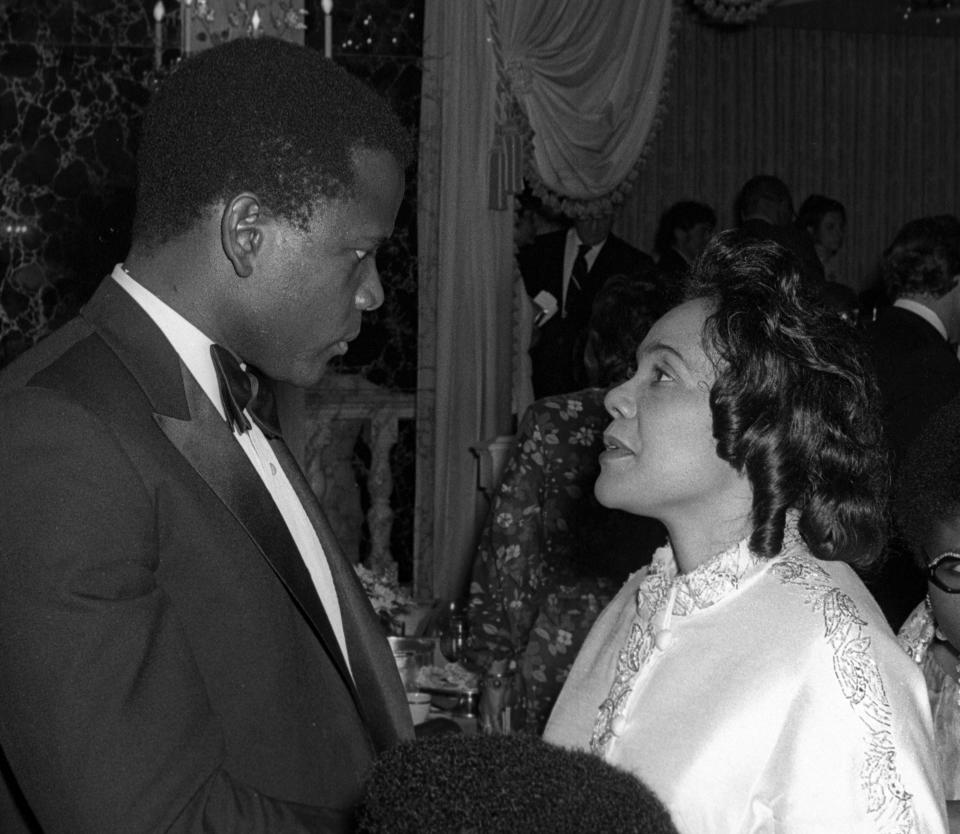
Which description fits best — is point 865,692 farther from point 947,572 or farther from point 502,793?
point 502,793

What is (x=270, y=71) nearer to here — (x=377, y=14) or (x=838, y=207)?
(x=377, y=14)

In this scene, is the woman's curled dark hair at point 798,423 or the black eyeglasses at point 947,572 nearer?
the woman's curled dark hair at point 798,423

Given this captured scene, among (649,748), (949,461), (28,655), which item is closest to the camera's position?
(28,655)

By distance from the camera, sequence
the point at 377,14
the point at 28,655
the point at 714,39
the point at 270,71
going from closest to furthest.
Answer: the point at 28,655
the point at 270,71
the point at 377,14
the point at 714,39

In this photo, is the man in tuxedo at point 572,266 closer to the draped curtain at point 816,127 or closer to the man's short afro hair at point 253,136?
the draped curtain at point 816,127

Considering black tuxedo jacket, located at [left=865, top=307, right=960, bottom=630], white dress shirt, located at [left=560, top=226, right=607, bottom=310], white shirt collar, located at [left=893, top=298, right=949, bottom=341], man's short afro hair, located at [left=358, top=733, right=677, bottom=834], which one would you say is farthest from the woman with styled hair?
white dress shirt, located at [left=560, top=226, right=607, bottom=310]

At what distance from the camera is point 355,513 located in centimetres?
632

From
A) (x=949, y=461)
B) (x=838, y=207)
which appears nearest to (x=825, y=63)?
(x=838, y=207)

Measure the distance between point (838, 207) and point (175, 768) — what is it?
7409mm

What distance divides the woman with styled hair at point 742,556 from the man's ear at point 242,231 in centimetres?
57

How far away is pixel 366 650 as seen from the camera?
1.57 metres

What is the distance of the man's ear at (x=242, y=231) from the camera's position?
141 centimetres

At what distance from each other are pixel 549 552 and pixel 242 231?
6.96ft

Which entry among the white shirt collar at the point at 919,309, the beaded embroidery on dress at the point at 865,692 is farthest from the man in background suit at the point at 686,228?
the beaded embroidery on dress at the point at 865,692
